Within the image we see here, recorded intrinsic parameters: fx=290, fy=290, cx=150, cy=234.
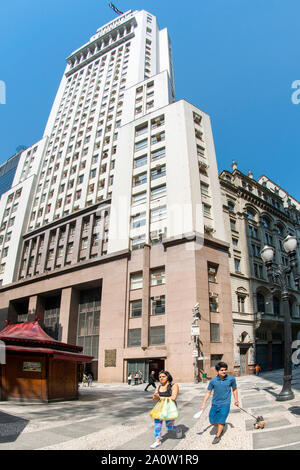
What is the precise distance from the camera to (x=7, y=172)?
90.8 meters

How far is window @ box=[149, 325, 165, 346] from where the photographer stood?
27.5 metres

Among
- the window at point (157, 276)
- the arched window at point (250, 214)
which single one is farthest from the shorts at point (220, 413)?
the arched window at point (250, 214)

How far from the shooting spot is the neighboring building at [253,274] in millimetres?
30922

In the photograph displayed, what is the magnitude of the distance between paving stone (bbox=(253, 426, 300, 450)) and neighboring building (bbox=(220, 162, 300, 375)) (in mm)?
24103

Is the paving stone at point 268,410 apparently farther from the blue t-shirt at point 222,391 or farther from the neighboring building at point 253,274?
the neighboring building at point 253,274

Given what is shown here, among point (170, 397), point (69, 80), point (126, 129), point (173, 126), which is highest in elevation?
point (69, 80)

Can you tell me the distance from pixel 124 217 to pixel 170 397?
30.0 meters

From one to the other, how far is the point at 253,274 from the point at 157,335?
565 inches

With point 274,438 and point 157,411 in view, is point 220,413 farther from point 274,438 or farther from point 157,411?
point 157,411

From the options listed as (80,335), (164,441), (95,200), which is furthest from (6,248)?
(164,441)

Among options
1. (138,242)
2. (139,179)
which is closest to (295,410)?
(138,242)
